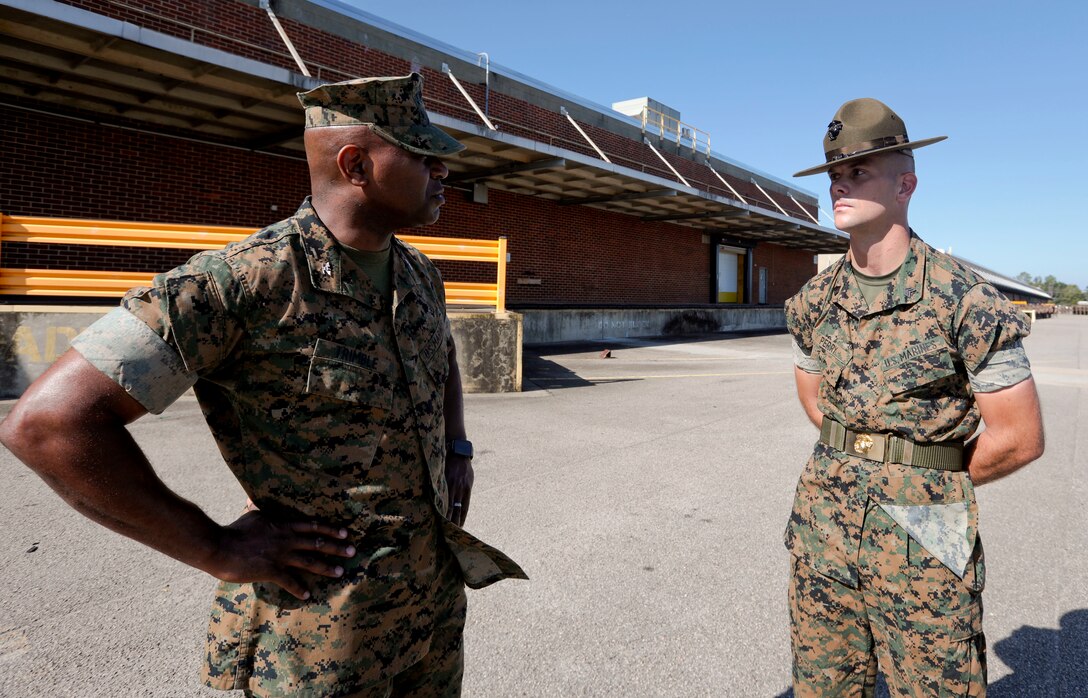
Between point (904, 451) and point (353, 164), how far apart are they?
1.66m

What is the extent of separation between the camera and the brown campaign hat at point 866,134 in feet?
6.26

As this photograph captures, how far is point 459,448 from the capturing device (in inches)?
71.8

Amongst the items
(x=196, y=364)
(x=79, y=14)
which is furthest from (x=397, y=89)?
(x=79, y=14)

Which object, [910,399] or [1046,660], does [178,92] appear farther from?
[1046,660]

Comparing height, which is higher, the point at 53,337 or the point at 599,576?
the point at 53,337

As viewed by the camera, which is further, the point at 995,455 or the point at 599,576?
the point at 599,576

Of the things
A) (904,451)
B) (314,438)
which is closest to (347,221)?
(314,438)

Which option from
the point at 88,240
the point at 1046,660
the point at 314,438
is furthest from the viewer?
the point at 88,240

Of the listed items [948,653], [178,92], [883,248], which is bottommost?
[948,653]

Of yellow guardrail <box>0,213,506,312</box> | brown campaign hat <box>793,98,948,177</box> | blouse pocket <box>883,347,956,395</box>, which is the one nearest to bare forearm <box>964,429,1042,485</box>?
blouse pocket <box>883,347,956,395</box>

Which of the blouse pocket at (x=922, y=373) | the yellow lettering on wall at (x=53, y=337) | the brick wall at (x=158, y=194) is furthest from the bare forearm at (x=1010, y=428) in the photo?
the brick wall at (x=158, y=194)

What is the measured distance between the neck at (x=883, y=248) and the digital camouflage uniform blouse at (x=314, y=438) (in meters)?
1.43

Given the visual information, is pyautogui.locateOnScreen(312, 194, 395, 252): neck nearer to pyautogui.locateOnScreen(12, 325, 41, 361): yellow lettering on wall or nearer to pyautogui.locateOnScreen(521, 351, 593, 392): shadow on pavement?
pyautogui.locateOnScreen(12, 325, 41, 361): yellow lettering on wall

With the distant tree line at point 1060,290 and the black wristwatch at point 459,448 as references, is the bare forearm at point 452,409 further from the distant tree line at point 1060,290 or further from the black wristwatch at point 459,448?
the distant tree line at point 1060,290
